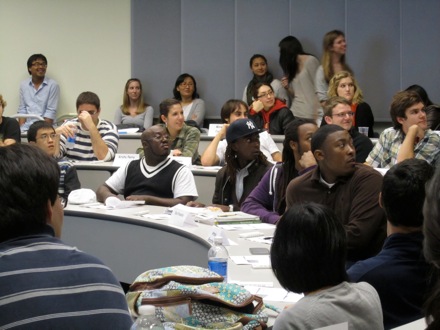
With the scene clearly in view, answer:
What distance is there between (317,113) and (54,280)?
6.68 metres

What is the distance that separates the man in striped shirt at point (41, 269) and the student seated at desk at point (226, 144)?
14.5 ft

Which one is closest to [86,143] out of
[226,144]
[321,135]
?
[226,144]

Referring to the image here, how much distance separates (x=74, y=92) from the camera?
10266 millimetres

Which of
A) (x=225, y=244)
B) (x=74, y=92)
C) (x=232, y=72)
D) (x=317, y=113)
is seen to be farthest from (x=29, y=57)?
(x=225, y=244)

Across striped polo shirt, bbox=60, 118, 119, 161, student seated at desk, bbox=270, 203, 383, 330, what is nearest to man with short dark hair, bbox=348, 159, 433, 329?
student seated at desk, bbox=270, 203, 383, 330

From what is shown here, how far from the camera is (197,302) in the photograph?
2328mm

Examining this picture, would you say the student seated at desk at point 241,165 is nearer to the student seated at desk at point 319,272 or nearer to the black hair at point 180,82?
the student seated at desk at point 319,272

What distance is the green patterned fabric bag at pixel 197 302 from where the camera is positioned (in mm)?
2297

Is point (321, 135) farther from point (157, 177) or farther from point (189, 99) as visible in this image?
point (189, 99)

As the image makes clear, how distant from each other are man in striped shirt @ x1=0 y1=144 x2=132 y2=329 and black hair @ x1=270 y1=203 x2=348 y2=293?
0.44m

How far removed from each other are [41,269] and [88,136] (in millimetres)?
5151

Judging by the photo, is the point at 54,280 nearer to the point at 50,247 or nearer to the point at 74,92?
the point at 50,247

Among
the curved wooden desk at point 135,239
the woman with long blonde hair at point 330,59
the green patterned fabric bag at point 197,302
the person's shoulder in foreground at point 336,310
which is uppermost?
the woman with long blonde hair at point 330,59

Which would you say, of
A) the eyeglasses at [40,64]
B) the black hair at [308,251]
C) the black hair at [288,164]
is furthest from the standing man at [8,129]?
the black hair at [308,251]
